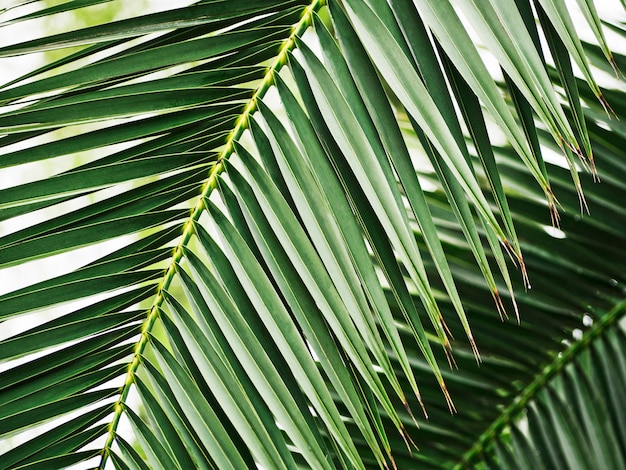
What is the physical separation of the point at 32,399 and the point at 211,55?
31 centimetres

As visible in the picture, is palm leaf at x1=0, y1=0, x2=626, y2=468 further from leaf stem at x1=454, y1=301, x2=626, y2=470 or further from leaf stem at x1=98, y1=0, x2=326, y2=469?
leaf stem at x1=454, y1=301, x2=626, y2=470

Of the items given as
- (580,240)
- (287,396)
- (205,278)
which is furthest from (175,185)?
(580,240)

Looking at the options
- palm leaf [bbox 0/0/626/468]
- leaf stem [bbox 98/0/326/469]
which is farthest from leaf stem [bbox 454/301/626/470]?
leaf stem [bbox 98/0/326/469]

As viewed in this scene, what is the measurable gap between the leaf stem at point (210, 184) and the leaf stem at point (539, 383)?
0.68 meters

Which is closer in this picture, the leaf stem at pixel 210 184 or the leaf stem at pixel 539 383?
the leaf stem at pixel 210 184

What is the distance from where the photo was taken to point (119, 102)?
19.0 inches

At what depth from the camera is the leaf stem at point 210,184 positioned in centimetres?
50

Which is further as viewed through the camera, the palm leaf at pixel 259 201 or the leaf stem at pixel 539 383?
the leaf stem at pixel 539 383

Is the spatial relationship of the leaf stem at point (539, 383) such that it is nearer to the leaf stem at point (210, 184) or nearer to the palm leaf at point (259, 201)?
the palm leaf at point (259, 201)

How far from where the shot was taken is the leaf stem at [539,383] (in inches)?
39.2

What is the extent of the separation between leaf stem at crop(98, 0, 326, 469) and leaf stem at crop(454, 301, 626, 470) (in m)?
0.68

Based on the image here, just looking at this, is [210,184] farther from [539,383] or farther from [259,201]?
[539,383]

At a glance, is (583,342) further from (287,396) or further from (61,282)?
(61,282)

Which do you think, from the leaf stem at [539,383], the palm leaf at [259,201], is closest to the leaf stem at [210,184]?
the palm leaf at [259,201]
